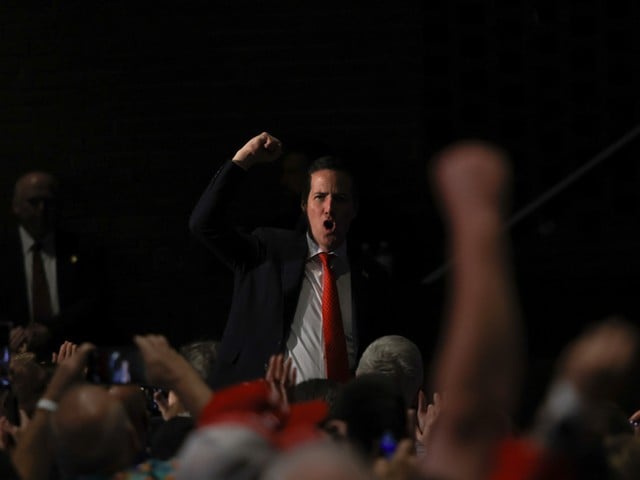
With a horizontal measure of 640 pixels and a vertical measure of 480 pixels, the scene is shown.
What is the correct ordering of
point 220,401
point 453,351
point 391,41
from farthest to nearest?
point 391,41
point 220,401
point 453,351

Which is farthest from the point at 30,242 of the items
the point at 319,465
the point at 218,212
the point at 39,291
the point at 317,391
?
the point at 319,465

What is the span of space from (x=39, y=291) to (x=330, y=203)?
2296mm

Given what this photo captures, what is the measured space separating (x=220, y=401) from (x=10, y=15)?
5.04 metres

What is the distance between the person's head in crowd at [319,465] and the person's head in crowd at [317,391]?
64.3 inches

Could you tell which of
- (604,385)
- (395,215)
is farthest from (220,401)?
(395,215)

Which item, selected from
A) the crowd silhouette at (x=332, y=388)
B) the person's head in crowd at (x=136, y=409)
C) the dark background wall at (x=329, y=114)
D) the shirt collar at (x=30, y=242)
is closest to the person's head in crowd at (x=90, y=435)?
the crowd silhouette at (x=332, y=388)

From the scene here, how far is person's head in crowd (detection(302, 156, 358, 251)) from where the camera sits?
516 centimetres

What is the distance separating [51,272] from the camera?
23.0 ft

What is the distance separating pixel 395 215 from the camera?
24.4 feet

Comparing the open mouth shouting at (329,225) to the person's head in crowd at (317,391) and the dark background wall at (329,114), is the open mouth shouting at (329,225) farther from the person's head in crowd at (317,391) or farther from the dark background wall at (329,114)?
the dark background wall at (329,114)

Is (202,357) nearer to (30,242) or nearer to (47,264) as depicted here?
(47,264)

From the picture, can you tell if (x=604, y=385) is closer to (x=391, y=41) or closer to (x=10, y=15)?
(x=391, y=41)

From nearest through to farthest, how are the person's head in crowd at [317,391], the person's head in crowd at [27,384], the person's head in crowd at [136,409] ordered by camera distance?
the person's head in crowd at [136,409]
the person's head in crowd at [317,391]
the person's head in crowd at [27,384]

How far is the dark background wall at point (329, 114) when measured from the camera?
7.39m
